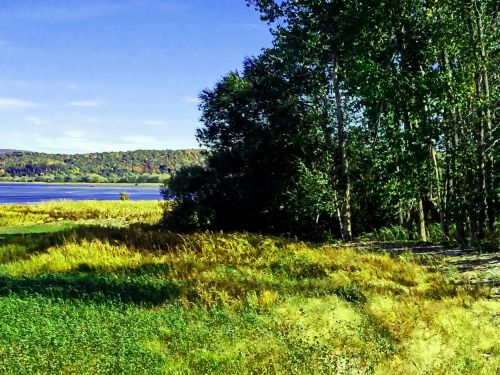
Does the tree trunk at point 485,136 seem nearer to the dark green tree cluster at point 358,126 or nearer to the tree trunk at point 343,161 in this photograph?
the dark green tree cluster at point 358,126

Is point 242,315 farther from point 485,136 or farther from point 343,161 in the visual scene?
point 343,161

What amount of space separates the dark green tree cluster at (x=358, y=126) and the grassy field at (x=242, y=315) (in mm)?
5038

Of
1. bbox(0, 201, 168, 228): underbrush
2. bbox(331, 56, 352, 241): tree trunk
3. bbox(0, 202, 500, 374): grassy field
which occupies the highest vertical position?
bbox(331, 56, 352, 241): tree trunk

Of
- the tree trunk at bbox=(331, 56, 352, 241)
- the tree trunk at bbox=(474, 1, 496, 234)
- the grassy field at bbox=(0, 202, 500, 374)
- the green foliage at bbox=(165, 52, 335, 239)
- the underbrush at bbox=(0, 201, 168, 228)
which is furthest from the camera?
the underbrush at bbox=(0, 201, 168, 228)

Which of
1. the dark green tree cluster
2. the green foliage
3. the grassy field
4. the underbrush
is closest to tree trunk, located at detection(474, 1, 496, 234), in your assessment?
the dark green tree cluster

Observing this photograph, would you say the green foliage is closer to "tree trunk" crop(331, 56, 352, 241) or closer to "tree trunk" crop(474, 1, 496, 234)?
"tree trunk" crop(331, 56, 352, 241)

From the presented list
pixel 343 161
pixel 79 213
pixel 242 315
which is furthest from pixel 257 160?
pixel 79 213

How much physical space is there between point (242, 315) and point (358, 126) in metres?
15.5

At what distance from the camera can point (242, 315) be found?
874cm

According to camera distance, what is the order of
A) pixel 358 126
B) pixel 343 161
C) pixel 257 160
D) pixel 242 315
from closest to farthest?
pixel 242 315
pixel 343 161
pixel 358 126
pixel 257 160

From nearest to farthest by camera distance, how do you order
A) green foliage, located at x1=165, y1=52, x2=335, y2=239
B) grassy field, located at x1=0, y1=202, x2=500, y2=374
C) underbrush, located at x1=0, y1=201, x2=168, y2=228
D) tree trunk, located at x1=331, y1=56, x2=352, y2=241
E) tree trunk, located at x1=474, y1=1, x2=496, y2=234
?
grassy field, located at x1=0, y1=202, x2=500, y2=374 < tree trunk, located at x1=474, y1=1, x2=496, y2=234 < tree trunk, located at x1=331, y1=56, x2=352, y2=241 < green foliage, located at x1=165, y1=52, x2=335, y2=239 < underbrush, located at x1=0, y1=201, x2=168, y2=228

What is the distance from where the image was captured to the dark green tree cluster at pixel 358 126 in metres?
17.1

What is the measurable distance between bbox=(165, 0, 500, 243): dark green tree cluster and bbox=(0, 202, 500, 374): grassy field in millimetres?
5038

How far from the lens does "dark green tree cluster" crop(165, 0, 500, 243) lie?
1714cm
